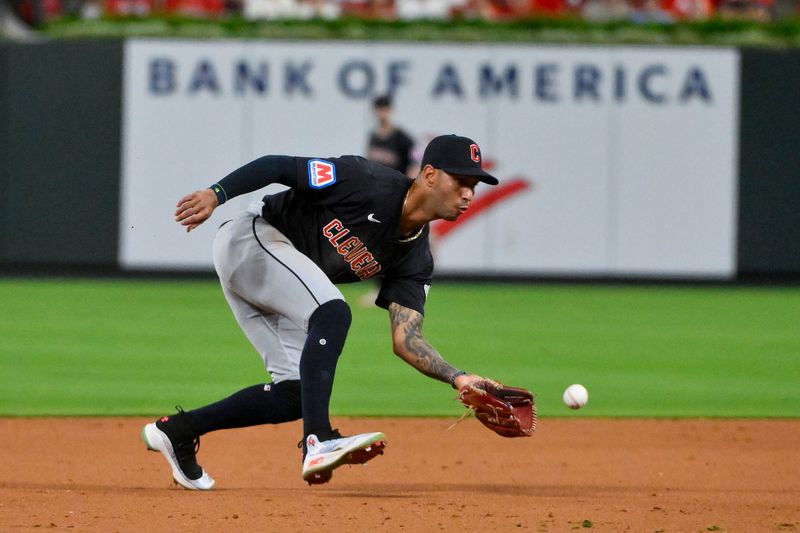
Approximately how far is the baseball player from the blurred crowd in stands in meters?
11.2

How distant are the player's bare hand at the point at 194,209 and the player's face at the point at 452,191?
2.96 ft

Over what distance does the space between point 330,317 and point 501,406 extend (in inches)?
28.9

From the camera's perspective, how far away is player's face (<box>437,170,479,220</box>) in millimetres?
5277

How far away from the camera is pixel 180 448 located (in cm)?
Result: 559

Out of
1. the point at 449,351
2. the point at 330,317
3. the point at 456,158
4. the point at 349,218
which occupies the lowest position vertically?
the point at 449,351

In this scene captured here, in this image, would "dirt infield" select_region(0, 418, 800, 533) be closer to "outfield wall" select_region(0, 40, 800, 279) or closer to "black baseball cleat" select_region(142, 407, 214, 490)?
"black baseball cleat" select_region(142, 407, 214, 490)

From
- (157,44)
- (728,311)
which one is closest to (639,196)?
(728,311)

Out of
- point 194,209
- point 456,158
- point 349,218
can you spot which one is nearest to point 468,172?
point 456,158

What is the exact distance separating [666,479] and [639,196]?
10099 millimetres

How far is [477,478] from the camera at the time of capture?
6070mm

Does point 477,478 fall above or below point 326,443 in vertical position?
below

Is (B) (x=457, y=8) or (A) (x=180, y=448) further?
(B) (x=457, y=8)

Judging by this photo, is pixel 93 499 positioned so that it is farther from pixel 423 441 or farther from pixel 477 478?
pixel 423 441

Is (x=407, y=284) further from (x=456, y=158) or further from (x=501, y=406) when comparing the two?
(x=501, y=406)
